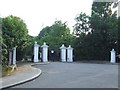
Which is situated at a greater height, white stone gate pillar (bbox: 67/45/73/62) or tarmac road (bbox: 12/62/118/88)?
white stone gate pillar (bbox: 67/45/73/62)

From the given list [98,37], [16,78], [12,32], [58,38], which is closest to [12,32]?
[12,32]

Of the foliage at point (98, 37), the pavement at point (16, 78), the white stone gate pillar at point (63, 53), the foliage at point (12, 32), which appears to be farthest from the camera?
the foliage at point (98, 37)

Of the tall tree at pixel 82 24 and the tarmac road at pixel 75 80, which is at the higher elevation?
the tall tree at pixel 82 24

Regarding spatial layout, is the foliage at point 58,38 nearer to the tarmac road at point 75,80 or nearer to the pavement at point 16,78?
the tarmac road at point 75,80

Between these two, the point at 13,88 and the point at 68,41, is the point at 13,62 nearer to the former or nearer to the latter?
the point at 13,88

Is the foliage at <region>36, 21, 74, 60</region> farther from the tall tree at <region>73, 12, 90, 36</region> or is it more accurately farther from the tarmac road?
the tarmac road

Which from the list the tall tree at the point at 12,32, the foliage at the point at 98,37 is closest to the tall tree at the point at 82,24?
the foliage at the point at 98,37

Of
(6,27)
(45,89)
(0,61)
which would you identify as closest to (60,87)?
(45,89)

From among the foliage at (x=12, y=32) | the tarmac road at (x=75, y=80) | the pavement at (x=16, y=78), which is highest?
the foliage at (x=12, y=32)

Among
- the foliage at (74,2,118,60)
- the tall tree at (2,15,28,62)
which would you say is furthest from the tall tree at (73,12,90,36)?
the tall tree at (2,15,28,62)

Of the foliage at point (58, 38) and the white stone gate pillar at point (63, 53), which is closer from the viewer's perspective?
the white stone gate pillar at point (63, 53)

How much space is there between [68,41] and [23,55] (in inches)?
435

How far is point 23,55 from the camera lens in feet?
80.6

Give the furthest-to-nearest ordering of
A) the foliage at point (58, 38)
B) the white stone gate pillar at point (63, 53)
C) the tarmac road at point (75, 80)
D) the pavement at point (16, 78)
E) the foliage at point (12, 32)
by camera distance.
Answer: the foliage at point (58, 38) → the white stone gate pillar at point (63, 53) → the foliage at point (12, 32) → the pavement at point (16, 78) → the tarmac road at point (75, 80)
